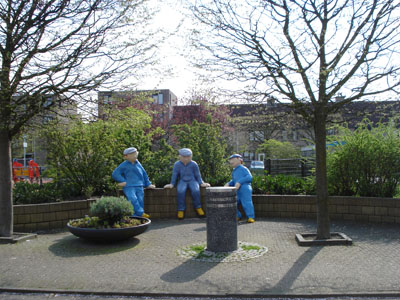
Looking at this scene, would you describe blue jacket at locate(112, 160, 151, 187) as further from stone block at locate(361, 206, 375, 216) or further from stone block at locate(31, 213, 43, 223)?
stone block at locate(361, 206, 375, 216)

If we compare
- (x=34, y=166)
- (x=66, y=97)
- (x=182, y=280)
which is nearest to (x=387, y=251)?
(x=182, y=280)

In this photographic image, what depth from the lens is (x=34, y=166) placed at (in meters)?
20.8

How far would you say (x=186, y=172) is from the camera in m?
9.74

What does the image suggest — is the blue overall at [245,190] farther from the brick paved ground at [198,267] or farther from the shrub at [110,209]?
the shrub at [110,209]

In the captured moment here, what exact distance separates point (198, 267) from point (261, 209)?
14.8 feet

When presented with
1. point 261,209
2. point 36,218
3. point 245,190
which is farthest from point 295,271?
point 36,218

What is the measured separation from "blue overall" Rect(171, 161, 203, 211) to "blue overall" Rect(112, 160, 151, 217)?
0.95m

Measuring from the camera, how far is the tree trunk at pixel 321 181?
22.7 ft

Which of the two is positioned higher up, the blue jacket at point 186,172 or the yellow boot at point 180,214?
the blue jacket at point 186,172

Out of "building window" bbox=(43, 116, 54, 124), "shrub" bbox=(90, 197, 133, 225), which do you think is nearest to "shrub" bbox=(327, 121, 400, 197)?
"shrub" bbox=(90, 197, 133, 225)

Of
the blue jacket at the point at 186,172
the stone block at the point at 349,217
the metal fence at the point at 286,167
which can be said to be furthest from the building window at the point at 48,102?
the metal fence at the point at 286,167

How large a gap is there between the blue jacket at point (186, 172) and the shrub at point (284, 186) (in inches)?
63.3

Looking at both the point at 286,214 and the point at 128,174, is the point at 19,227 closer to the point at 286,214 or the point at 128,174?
the point at 128,174

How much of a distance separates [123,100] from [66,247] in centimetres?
288
